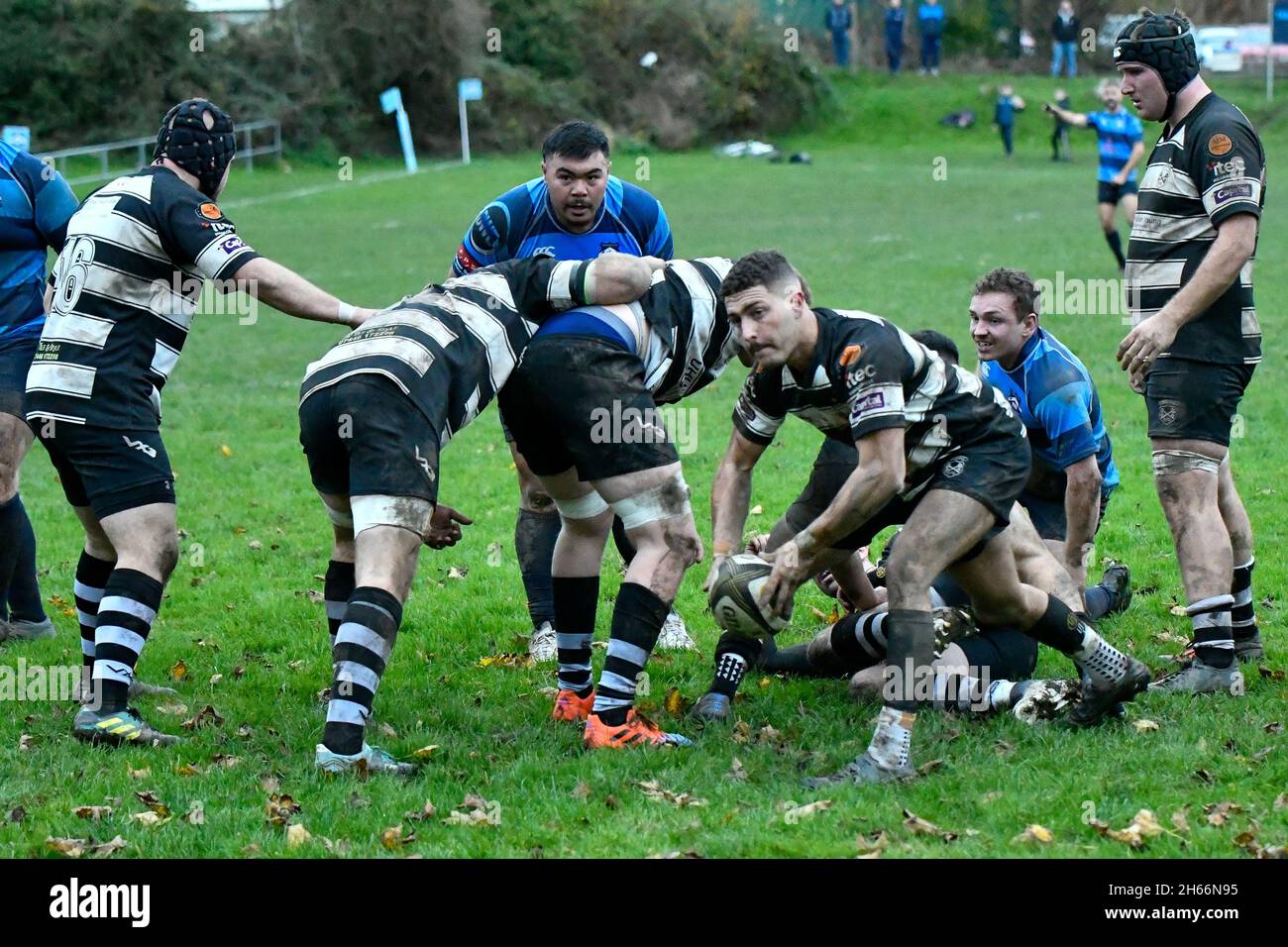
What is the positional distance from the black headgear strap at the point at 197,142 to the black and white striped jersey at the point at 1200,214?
3.87 meters

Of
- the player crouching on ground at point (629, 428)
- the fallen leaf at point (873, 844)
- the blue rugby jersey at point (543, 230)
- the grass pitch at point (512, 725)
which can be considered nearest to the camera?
the fallen leaf at point (873, 844)

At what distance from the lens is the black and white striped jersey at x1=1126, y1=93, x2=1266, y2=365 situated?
246 inches

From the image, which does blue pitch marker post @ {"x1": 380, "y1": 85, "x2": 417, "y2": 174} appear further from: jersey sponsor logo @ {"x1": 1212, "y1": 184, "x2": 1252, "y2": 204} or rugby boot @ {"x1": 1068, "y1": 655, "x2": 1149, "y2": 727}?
rugby boot @ {"x1": 1068, "y1": 655, "x2": 1149, "y2": 727}

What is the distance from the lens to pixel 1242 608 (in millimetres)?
6789

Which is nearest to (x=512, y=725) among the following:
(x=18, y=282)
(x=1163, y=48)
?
(x=18, y=282)

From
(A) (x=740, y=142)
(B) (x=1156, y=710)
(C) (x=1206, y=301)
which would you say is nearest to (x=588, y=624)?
(B) (x=1156, y=710)

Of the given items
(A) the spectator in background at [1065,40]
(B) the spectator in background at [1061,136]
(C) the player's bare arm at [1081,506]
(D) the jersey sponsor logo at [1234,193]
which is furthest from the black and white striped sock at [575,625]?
(A) the spectator in background at [1065,40]

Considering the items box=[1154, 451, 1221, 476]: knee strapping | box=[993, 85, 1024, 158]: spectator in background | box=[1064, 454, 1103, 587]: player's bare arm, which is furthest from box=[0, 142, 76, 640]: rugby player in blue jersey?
box=[993, 85, 1024, 158]: spectator in background

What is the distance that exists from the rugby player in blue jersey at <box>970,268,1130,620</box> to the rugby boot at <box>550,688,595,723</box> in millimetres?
2313

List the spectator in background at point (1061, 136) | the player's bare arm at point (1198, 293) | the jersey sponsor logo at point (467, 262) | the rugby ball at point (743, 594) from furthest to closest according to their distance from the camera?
the spectator in background at point (1061, 136) < the jersey sponsor logo at point (467, 262) < the player's bare arm at point (1198, 293) < the rugby ball at point (743, 594)

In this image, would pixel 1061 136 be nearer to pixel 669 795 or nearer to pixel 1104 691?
pixel 1104 691

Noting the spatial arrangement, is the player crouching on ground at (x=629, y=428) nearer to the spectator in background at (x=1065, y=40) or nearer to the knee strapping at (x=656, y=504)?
the knee strapping at (x=656, y=504)

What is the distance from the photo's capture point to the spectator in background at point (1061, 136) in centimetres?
3969

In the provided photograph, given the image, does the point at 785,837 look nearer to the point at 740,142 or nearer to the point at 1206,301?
the point at 1206,301
